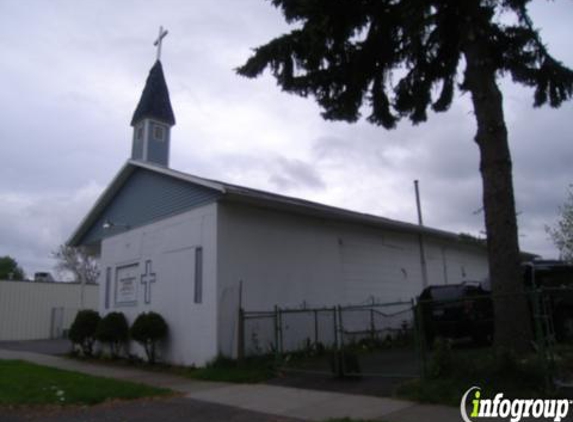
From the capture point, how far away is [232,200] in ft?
48.6

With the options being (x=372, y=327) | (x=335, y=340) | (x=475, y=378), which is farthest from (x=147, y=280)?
(x=475, y=378)

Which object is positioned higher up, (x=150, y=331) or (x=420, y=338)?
(x=150, y=331)

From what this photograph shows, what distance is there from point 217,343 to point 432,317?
217 inches

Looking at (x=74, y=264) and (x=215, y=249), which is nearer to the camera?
(x=215, y=249)

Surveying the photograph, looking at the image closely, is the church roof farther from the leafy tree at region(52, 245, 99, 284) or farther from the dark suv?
the leafy tree at region(52, 245, 99, 284)

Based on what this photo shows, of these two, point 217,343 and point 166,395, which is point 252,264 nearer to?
point 217,343

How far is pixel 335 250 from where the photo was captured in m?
17.8

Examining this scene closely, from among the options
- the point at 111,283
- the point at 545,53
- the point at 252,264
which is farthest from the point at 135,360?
the point at 545,53

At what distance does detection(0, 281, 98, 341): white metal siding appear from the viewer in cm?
3109

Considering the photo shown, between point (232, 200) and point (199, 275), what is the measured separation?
225cm

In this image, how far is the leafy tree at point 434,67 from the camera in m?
10.4

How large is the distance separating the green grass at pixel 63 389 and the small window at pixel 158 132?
30.6 feet

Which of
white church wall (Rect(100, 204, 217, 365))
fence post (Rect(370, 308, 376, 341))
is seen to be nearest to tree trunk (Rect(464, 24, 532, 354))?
white church wall (Rect(100, 204, 217, 365))

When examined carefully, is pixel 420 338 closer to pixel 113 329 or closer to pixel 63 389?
pixel 63 389
